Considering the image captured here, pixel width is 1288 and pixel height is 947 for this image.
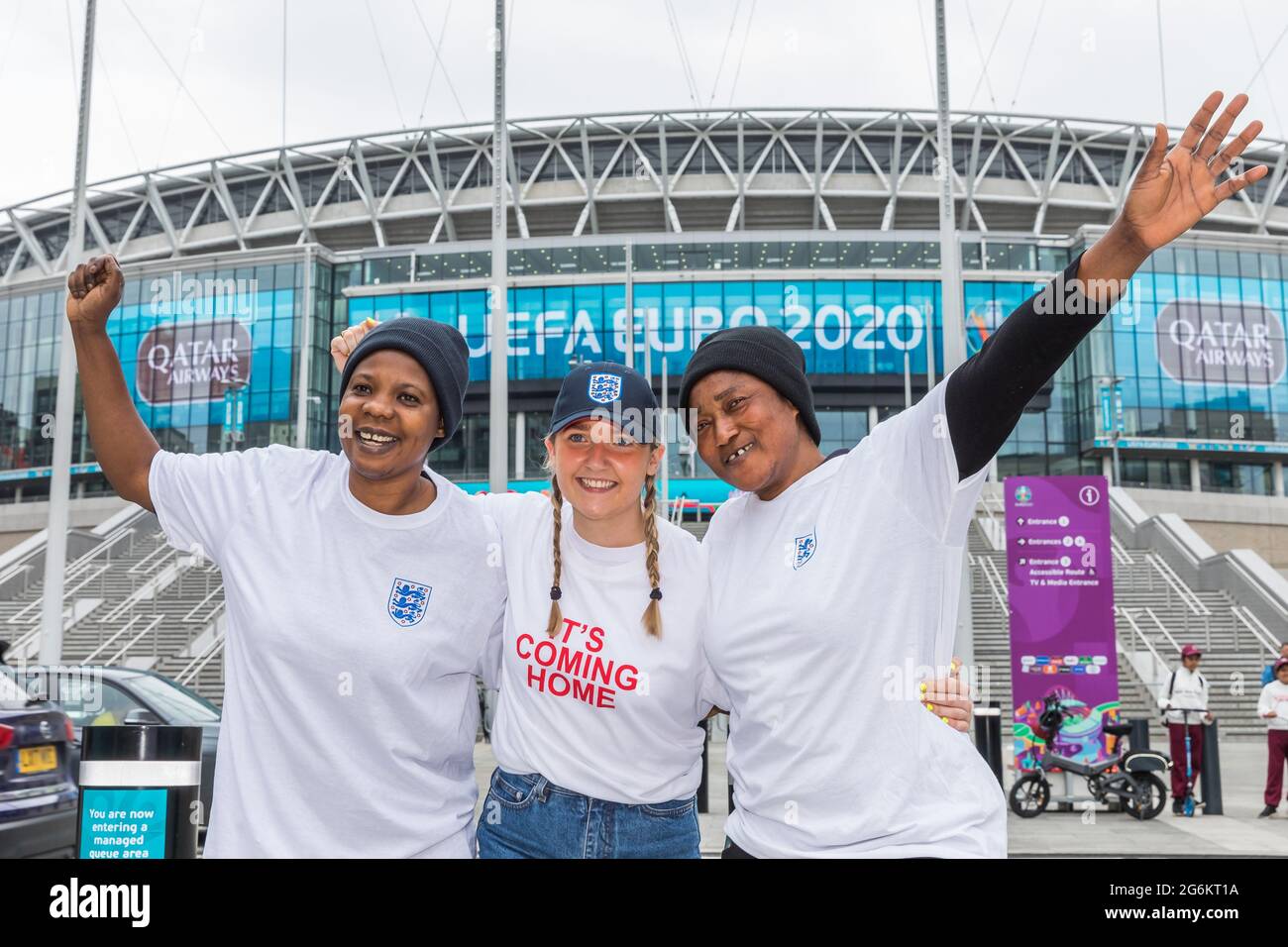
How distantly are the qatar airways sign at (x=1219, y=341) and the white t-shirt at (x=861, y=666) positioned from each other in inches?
1935

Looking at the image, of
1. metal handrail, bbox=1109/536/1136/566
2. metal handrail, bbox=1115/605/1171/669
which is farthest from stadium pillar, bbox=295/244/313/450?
metal handrail, bbox=1115/605/1171/669

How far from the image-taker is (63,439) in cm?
1658

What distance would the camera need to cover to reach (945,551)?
2174mm

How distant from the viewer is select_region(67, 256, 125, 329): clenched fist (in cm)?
214

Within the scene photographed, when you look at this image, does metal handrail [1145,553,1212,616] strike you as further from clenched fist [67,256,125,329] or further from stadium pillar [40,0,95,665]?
clenched fist [67,256,125,329]

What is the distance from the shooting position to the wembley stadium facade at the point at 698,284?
4584 cm

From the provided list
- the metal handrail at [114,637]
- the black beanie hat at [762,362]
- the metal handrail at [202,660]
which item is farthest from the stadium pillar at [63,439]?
the black beanie hat at [762,362]

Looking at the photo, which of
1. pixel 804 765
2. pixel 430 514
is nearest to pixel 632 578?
pixel 430 514

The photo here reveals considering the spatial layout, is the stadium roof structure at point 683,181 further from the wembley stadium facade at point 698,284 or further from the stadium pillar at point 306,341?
the stadium pillar at point 306,341

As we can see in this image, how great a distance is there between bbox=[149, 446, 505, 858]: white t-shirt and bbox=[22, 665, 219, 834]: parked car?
231 inches

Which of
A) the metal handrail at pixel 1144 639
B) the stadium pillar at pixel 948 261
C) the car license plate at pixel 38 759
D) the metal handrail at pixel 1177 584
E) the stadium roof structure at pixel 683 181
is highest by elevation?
the stadium roof structure at pixel 683 181

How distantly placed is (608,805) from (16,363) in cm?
6147

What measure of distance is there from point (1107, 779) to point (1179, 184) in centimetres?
1017
